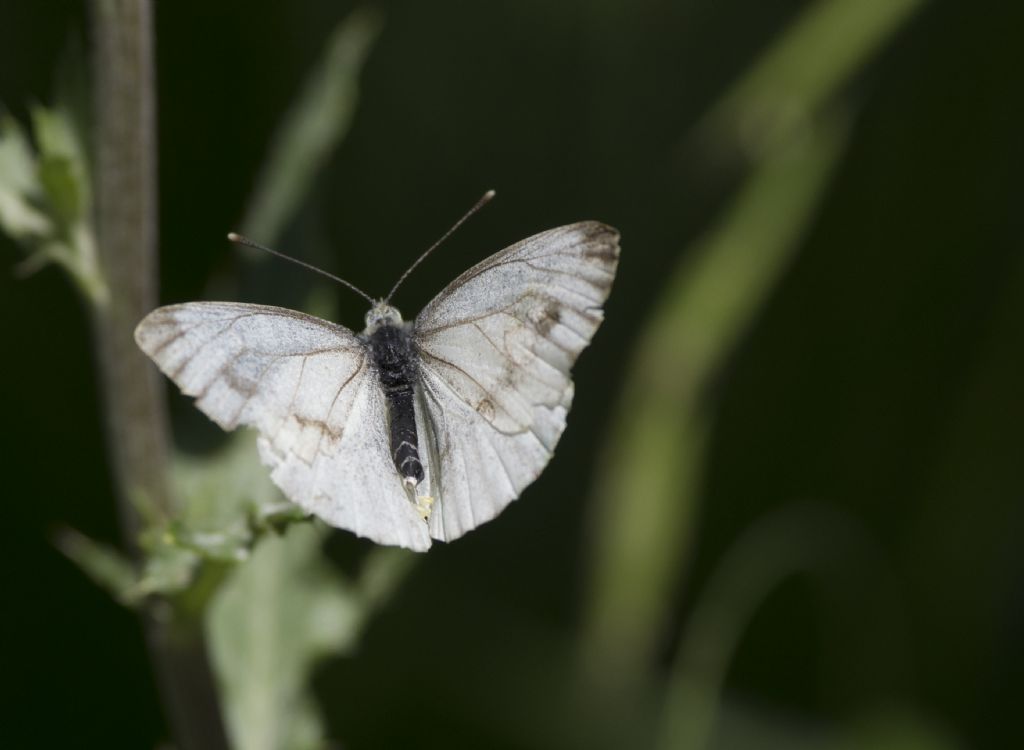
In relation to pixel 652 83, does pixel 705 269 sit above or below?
below

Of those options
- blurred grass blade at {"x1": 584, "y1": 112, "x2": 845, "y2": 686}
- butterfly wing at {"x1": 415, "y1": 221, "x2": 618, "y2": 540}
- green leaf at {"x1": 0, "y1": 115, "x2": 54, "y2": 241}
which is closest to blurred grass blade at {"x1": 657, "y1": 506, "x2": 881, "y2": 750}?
blurred grass blade at {"x1": 584, "y1": 112, "x2": 845, "y2": 686}

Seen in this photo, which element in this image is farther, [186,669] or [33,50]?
[33,50]

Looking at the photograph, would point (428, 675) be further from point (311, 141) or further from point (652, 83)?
point (652, 83)

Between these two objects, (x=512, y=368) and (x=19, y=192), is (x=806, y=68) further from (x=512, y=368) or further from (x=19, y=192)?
(x=19, y=192)

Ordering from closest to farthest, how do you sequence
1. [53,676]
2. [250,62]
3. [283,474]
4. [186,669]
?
[283,474] → [186,669] → [53,676] → [250,62]

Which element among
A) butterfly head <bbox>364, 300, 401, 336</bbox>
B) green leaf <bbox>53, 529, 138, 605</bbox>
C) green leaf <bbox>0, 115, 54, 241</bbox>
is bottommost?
green leaf <bbox>53, 529, 138, 605</bbox>

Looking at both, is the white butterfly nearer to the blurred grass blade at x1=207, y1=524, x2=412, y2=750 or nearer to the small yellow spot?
the small yellow spot

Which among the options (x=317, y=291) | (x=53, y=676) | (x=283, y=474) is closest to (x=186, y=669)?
(x=283, y=474)

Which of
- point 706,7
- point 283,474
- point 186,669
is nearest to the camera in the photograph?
point 283,474
